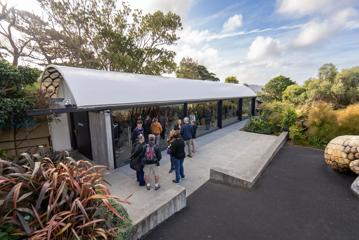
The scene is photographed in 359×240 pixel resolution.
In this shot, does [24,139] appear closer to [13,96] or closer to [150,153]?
[13,96]

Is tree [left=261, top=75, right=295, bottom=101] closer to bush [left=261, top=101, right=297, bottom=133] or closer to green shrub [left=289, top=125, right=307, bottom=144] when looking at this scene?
bush [left=261, top=101, right=297, bottom=133]

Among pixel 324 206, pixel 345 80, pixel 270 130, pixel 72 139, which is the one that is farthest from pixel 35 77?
pixel 345 80

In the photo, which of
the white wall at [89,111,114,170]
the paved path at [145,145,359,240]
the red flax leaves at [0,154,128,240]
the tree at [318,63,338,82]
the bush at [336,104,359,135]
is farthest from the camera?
the tree at [318,63,338,82]

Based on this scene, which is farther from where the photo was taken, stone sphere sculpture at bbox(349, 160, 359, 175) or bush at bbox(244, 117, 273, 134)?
bush at bbox(244, 117, 273, 134)

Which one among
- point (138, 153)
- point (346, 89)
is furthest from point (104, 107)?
point (346, 89)

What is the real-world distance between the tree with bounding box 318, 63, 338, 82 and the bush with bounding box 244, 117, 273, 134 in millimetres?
11920

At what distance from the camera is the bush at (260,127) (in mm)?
11032

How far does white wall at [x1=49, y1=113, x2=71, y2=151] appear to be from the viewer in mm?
6660

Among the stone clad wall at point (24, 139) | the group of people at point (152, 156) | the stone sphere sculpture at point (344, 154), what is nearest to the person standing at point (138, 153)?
the group of people at point (152, 156)

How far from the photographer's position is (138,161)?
4695 millimetres

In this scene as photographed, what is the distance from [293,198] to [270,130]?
7150 millimetres

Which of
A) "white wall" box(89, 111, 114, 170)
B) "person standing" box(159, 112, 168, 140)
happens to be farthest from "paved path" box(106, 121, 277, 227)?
"person standing" box(159, 112, 168, 140)

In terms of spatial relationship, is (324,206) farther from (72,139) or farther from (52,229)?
(72,139)

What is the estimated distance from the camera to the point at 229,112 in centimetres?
1425
